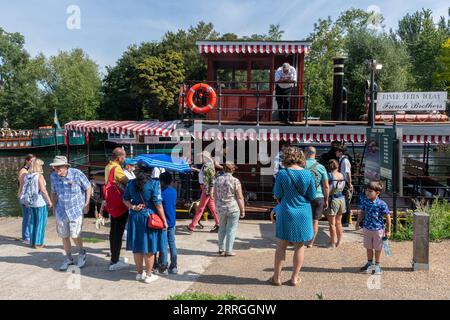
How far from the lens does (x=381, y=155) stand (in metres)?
8.47

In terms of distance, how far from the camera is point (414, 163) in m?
14.1

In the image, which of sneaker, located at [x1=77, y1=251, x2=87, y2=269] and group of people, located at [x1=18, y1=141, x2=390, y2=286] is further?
sneaker, located at [x1=77, y1=251, x2=87, y2=269]

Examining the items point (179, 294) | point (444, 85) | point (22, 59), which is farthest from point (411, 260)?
point (22, 59)

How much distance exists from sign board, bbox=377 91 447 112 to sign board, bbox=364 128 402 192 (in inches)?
80.7

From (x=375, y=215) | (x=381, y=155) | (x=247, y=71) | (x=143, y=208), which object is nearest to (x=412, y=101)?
(x=381, y=155)

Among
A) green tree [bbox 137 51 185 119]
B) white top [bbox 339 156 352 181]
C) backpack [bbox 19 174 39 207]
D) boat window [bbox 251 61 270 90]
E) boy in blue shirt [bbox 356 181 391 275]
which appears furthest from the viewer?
green tree [bbox 137 51 185 119]

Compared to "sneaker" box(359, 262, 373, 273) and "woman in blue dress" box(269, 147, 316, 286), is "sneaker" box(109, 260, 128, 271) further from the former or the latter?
"sneaker" box(359, 262, 373, 273)

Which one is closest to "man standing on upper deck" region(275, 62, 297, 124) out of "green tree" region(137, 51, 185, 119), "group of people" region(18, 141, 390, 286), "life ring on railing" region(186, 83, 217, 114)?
"life ring on railing" region(186, 83, 217, 114)

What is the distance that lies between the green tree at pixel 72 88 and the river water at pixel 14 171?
6.40m

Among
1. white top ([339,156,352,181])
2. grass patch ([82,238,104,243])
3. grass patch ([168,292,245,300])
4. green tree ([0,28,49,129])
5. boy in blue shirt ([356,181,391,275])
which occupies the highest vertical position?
green tree ([0,28,49,129])

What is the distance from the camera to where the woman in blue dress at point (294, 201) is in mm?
5391

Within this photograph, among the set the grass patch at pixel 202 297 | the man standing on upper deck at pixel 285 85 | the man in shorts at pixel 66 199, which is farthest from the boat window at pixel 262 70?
the grass patch at pixel 202 297

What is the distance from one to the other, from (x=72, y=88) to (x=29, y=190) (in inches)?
1888

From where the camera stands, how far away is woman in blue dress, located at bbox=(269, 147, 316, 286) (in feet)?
17.7
